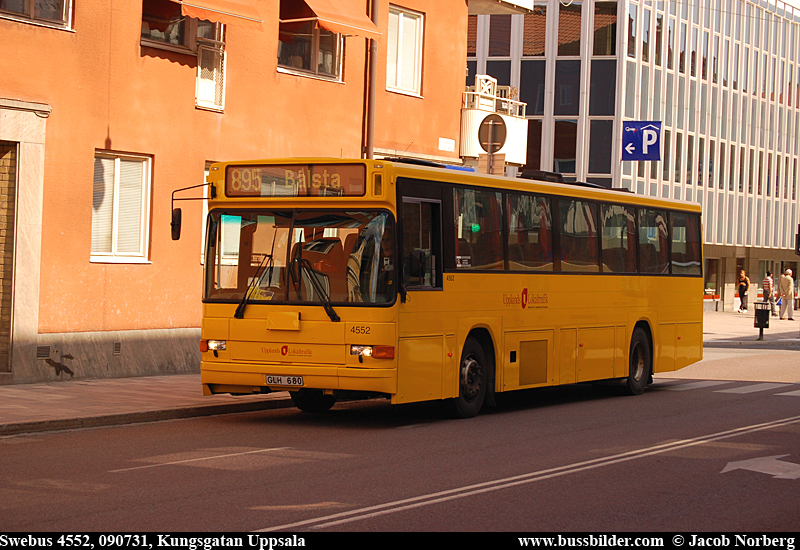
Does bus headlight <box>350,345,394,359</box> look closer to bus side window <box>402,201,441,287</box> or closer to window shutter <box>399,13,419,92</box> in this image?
bus side window <box>402,201,441,287</box>

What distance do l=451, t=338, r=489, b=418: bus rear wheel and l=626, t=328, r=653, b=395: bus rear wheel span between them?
14.4 feet

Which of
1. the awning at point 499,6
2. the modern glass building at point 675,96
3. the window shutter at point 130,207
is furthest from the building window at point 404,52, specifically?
the modern glass building at point 675,96

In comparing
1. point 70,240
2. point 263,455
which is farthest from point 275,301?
point 70,240

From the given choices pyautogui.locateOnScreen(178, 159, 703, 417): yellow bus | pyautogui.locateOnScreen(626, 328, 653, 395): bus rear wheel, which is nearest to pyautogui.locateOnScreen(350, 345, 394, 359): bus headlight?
pyautogui.locateOnScreen(178, 159, 703, 417): yellow bus

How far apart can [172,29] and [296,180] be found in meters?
6.78

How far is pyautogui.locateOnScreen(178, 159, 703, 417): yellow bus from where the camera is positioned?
12609mm

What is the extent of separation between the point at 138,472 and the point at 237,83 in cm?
1130

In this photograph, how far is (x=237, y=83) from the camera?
19.5 meters

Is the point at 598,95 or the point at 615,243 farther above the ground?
the point at 598,95

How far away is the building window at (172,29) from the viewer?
18.1m

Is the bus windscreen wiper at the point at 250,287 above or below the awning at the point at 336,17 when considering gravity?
below

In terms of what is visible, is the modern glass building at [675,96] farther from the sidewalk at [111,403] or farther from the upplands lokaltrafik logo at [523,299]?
the sidewalk at [111,403]

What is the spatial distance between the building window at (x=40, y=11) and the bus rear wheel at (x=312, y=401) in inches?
268
